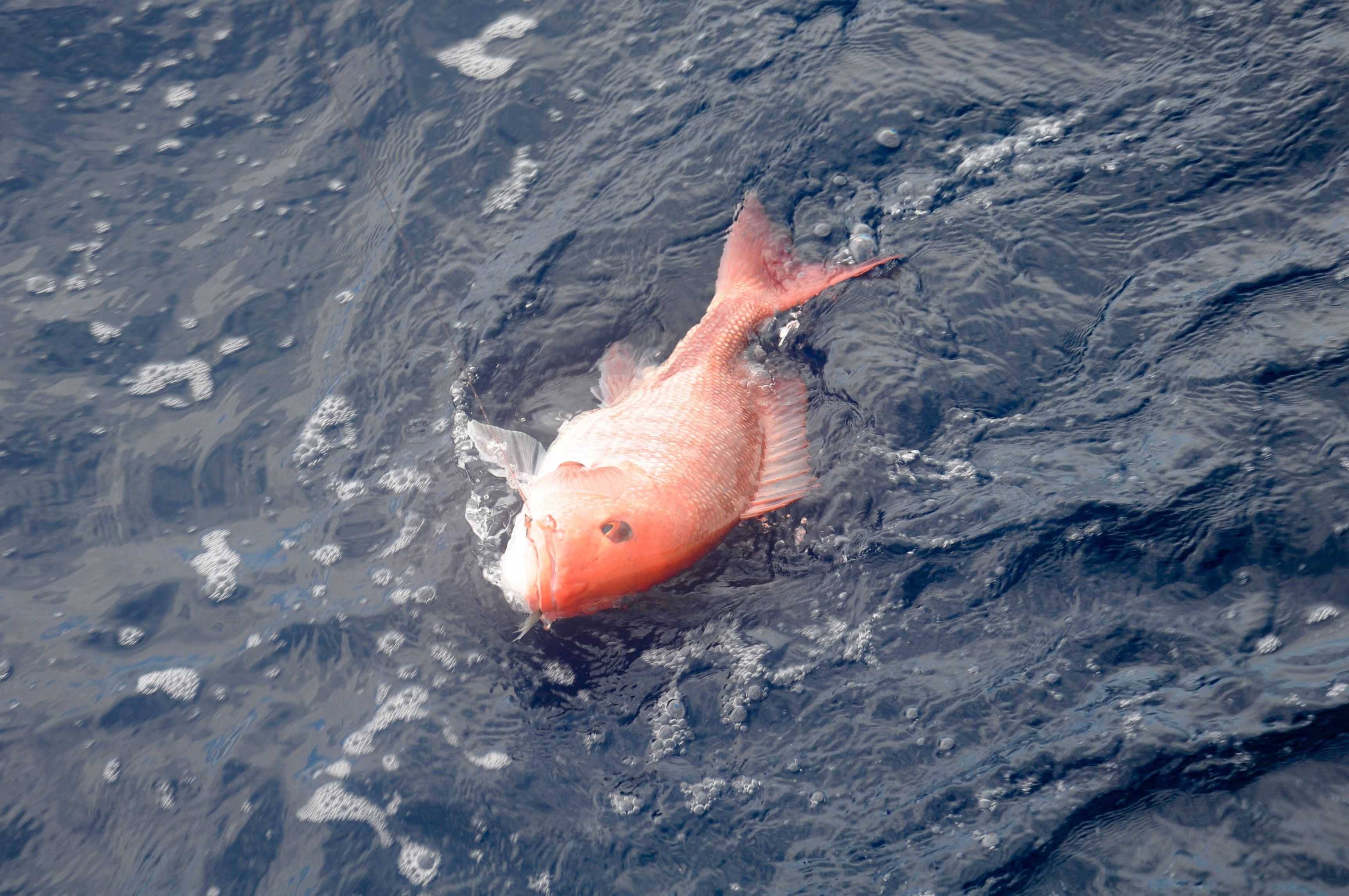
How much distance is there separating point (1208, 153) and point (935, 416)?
86.9 inches

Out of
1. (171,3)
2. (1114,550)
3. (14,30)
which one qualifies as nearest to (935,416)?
(1114,550)

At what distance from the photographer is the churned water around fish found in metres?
3.62

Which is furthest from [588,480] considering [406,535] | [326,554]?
[326,554]

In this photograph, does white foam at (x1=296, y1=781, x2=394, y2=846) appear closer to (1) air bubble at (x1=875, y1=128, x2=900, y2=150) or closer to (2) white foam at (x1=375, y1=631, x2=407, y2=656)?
(2) white foam at (x1=375, y1=631, x2=407, y2=656)

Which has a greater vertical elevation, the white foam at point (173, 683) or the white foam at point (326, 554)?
the white foam at point (326, 554)

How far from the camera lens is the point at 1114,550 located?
4.02m

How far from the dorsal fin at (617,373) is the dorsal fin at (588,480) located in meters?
0.81

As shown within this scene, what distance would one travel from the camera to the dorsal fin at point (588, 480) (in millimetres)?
4074

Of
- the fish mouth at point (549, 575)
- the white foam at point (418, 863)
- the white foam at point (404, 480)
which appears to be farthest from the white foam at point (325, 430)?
the white foam at point (418, 863)

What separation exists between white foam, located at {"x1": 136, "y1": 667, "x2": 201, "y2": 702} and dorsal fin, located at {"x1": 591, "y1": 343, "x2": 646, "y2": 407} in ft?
7.97

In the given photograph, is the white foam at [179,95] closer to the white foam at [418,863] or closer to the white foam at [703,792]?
the white foam at [418,863]

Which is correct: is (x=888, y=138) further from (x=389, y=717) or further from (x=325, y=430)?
(x=389, y=717)

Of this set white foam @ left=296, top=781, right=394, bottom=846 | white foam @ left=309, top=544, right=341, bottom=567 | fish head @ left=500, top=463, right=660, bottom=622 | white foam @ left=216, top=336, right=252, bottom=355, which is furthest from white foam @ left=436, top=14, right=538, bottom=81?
white foam @ left=296, top=781, right=394, bottom=846

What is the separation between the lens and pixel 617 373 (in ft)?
16.9
